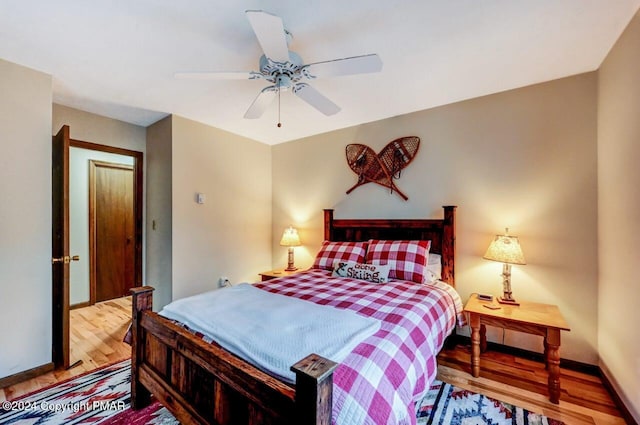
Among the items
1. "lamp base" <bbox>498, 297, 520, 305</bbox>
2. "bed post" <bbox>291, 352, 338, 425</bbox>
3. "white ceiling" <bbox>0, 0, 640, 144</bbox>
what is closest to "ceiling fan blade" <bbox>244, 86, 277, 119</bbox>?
"white ceiling" <bbox>0, 0, 640, 144</bbox>

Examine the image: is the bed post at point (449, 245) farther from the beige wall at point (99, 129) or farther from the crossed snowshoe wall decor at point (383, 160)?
the beige wall at point (99, 129)

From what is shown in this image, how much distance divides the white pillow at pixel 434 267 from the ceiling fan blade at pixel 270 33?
7.15 ft

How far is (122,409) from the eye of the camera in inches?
70.2

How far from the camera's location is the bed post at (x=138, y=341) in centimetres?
170

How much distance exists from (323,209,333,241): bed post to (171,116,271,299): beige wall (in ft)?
3.72

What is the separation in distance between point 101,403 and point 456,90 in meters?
3.69

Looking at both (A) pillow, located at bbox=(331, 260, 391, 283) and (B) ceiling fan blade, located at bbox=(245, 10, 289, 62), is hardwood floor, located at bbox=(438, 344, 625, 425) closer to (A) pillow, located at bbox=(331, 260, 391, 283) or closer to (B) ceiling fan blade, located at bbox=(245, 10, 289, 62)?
(A) pillow, located at bbox=(331, 260, 391, 283)

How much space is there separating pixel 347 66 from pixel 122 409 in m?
2.57

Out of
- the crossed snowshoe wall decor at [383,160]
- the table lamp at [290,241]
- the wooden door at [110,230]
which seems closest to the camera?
the crossed snowshoe wall decor at [383,160]

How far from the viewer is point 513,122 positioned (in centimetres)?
255

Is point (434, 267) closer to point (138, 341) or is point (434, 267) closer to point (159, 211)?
point (138, 341)

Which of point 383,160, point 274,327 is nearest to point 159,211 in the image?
point 274,327

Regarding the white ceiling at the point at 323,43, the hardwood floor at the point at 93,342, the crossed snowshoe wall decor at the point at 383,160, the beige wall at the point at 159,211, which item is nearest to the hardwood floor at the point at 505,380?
the hardwood floor at the point at 93,342

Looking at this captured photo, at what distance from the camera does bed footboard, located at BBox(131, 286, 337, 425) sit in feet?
2.64
